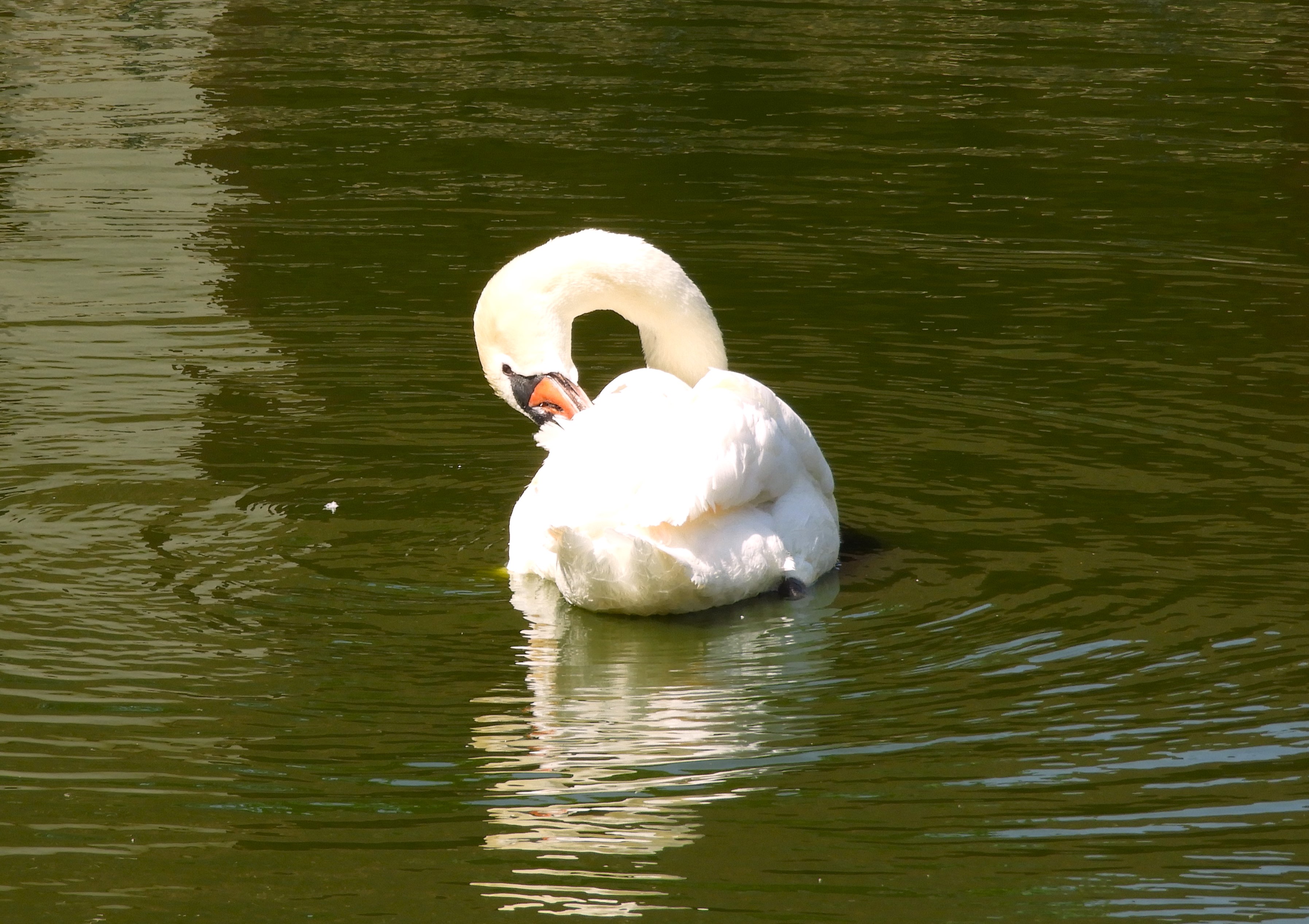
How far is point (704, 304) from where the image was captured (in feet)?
26.3

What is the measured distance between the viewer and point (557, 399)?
7.62 metres

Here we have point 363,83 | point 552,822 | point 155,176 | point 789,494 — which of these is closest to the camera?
point 552,822

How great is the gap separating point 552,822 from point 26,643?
223 centimetres

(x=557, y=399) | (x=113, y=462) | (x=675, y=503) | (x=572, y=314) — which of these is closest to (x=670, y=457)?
(x=675, y=503)

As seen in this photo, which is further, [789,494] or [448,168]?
[448,168]

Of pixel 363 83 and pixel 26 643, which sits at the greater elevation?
pixel 363 83

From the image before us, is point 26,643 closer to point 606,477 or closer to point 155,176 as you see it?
point 606,477

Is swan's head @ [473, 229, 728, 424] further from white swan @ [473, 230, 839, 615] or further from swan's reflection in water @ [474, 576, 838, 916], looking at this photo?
swan's reflection in water @ [474, 576, 838, 916]

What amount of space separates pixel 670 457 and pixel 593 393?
11.5ft

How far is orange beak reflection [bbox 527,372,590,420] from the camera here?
25.0 feet

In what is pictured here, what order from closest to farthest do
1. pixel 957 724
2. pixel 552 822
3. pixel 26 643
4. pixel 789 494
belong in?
pixel 552 822 → pixel 957 724 → pixel 26 643 → pixel 789 494

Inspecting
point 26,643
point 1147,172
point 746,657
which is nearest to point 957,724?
point 746,657

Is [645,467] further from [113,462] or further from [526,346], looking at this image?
[113,462]

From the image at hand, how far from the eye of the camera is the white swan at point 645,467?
646 centimetres
